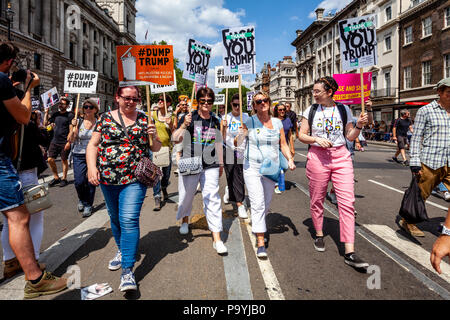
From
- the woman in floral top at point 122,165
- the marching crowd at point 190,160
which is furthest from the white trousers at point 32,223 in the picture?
the woman in floral top at point 122,165

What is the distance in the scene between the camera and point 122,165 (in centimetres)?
284

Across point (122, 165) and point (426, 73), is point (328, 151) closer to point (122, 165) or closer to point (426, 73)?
point (122, 165)

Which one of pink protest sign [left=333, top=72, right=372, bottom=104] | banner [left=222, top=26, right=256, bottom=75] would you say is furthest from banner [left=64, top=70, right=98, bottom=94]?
pink protest sign [left=333, top=72, right=372, bottom=104]

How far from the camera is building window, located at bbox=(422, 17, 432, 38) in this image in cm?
2570

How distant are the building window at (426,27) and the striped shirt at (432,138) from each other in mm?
28440

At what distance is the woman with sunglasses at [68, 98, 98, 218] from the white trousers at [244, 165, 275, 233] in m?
3.02

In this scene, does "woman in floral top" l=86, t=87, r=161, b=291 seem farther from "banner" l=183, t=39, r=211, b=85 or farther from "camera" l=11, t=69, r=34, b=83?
"banner" l=183, t=39, r=211, b=85

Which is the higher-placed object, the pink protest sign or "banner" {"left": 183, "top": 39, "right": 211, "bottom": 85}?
the pink protest sign

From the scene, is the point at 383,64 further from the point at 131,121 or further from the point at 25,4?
the point at 25,4

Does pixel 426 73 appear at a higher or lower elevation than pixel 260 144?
higher

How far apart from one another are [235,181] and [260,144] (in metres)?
1.61

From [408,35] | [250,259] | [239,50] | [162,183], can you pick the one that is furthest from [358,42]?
[408,35]

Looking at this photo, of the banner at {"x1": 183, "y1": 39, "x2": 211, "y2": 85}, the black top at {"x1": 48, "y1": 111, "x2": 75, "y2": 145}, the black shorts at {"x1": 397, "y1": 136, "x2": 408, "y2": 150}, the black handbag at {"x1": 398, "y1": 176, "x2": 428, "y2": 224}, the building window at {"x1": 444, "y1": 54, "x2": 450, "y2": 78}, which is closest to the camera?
the black handbag at {"x1": 398, "y1": 176, "x2": 428, "y2": 224}

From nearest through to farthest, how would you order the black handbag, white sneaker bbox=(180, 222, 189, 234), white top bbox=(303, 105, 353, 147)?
1. white top bbox=(303, 105, 353, 147)
2. the black handbag
3. white sneaker bbox=(180, 222, 189, 234)
